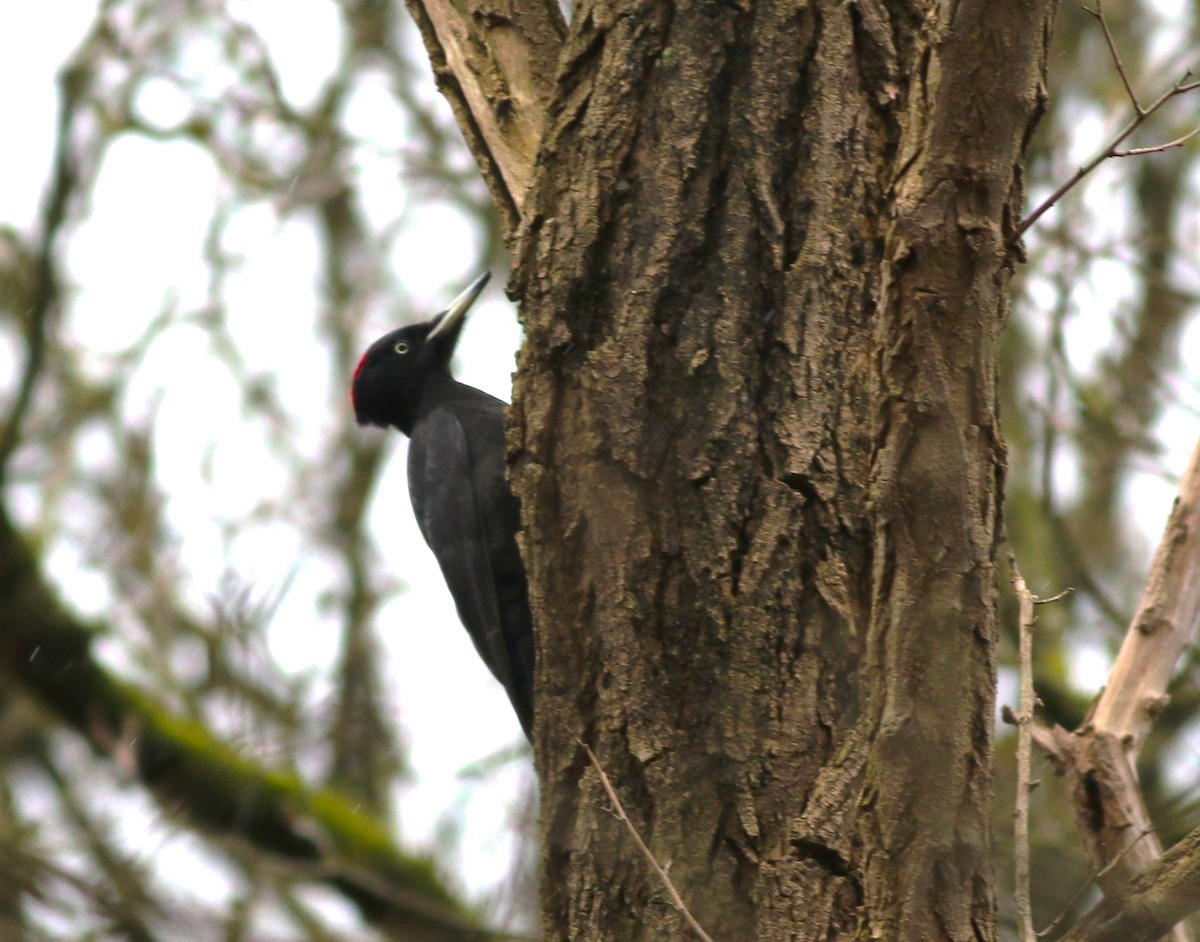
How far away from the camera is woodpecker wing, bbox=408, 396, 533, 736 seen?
4223 millimetres

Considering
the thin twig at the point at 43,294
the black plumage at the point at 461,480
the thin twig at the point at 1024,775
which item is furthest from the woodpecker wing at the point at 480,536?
the thin twig at the point at 1024,775

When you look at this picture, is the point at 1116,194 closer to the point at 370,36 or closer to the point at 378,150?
the point at 378,150

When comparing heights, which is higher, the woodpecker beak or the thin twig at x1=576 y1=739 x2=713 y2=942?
the woodpecker beak

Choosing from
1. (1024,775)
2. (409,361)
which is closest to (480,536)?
(409,361)

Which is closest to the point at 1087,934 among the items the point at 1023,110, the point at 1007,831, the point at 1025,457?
the point at 1023,110

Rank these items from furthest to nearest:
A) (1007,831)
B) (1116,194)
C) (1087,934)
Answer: (1116,194) < (1007,831) < (1087,934)

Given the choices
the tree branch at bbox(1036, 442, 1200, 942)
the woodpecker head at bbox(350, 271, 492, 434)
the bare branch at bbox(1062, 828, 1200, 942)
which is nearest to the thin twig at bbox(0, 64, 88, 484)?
the woodpecker head at bbox(350, 271, 492, 434)

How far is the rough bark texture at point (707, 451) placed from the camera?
222 centimetres

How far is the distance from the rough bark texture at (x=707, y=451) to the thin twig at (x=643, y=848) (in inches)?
1.0

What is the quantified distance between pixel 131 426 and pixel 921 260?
681 centimetres

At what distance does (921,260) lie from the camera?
1829mm

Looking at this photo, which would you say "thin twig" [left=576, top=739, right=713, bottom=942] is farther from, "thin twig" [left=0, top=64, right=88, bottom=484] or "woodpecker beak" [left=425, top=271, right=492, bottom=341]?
"thin twig" [left=0, top=64, right=88, bottom=484]

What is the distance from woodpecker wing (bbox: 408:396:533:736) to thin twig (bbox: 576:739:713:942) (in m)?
1.88

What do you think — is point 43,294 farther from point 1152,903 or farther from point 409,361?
point 1152,903
